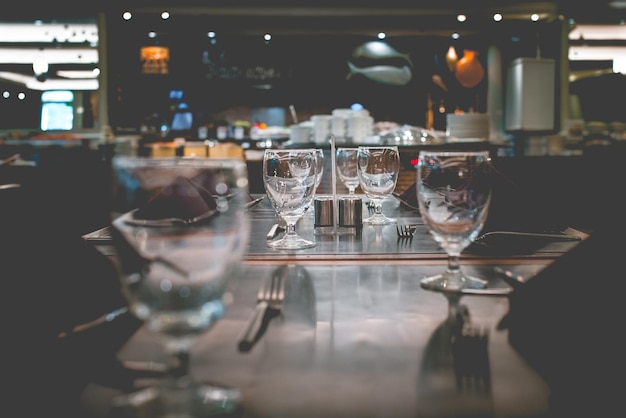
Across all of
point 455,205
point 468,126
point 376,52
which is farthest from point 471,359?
point 376,52

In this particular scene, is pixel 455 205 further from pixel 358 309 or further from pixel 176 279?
pixel 176 279

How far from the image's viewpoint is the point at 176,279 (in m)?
0.44

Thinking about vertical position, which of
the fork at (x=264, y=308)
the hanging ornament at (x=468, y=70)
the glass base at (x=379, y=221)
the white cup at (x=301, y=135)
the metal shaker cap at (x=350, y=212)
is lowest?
the fork at (x=264, y=308)

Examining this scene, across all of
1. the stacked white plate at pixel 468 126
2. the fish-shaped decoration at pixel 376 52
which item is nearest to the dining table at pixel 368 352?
the stacked white plate at pixel 468 126

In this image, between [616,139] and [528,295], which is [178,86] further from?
[528,295]

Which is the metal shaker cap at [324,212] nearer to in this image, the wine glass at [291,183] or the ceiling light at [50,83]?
the wine glass at [291,183]

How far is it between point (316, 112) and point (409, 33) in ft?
4.85

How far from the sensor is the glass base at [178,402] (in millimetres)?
408

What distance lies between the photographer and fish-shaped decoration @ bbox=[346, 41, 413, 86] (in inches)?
282

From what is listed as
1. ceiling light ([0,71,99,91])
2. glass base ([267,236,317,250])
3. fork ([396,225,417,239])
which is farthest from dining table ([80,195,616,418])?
ceiling light ([0,71,99,91])

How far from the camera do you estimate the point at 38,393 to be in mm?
466

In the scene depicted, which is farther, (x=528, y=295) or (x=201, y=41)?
(x=201, y=41)

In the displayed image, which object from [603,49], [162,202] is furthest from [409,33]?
[162,202]

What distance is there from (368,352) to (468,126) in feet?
11.9
